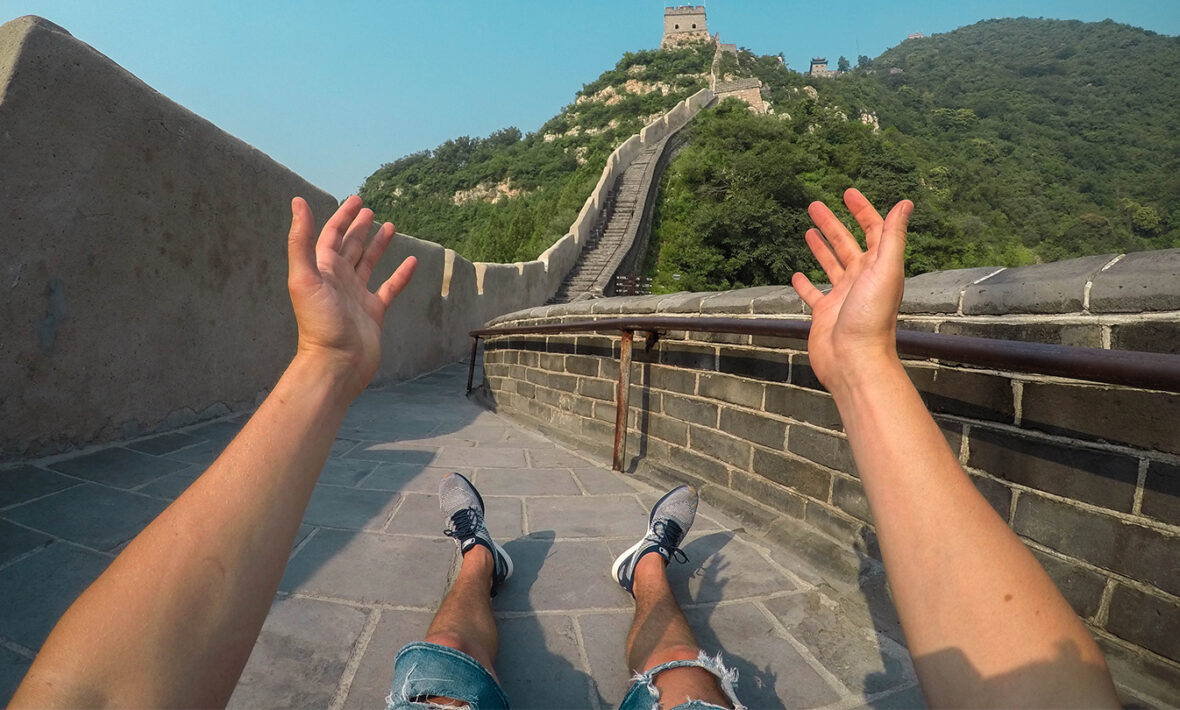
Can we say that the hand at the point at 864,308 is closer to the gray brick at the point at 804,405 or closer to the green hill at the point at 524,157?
the gray brick at the point at 804,405

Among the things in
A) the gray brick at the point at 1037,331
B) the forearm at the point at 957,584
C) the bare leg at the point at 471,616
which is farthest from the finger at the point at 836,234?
the bare leg at the point at 471,616

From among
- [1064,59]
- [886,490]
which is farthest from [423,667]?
[1064,59]

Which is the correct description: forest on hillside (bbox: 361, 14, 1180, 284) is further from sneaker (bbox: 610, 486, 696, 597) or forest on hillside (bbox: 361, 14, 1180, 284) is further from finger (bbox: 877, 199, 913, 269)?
finger (bbox: 877, 199, 913, 269)

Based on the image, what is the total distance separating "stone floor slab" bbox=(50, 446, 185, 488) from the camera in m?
2.25

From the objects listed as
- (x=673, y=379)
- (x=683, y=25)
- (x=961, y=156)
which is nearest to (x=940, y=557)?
(x=673, y=379)

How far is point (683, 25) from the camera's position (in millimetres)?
64625

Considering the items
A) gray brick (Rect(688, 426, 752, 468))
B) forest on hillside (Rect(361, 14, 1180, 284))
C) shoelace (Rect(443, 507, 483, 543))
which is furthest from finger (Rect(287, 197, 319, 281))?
forest on hillside (Rect(361, 14, 1180, 284))

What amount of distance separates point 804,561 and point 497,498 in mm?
1325

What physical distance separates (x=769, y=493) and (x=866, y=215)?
1510mm

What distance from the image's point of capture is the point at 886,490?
0.86 metres

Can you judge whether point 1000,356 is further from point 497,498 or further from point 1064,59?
Answer: point 1064,59

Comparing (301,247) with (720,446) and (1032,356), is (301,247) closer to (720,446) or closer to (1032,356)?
(1032,356)

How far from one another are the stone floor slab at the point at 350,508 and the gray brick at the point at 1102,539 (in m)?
2.07

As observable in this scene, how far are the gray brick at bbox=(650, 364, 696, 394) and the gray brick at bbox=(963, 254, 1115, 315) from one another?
1400 millimetres
